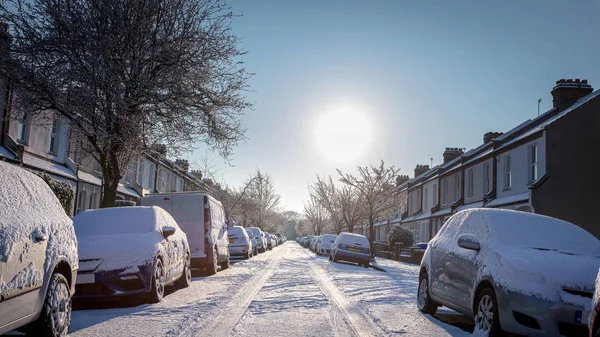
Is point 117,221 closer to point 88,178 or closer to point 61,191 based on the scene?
point 61,191

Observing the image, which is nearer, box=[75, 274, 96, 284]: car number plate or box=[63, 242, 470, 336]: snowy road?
box=[63, 242, 470, 336]: snowy road

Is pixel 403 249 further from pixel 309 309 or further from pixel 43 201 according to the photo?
pixel 43 201

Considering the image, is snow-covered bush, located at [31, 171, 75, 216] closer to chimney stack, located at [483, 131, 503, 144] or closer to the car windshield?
the car windshield

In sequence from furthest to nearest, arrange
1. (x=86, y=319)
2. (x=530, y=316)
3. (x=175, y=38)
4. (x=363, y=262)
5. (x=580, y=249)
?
(x=363, y=262), (x=175, y=38), (x=86, y=319), (x=580, y=249), (x=530, y=316)

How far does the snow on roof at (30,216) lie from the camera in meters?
4.71

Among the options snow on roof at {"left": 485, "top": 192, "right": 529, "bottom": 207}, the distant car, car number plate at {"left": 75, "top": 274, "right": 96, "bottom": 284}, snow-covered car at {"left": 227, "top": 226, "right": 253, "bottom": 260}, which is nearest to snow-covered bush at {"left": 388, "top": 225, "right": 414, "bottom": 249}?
snow on roof at {"left": 485, "top": 192, "right": 529, "bottom": 207}

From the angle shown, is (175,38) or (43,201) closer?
(43,201)

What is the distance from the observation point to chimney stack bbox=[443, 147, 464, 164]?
39000 millimetres

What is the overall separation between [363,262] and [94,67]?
1478 cm

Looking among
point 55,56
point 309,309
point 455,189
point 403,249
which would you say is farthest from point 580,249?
point 455,189

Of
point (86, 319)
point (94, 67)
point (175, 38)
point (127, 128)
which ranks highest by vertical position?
point (175, 38)

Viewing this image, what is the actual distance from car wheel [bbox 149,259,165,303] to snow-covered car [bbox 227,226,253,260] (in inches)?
643

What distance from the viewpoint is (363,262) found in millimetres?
23422

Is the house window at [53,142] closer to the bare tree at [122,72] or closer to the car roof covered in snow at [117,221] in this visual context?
the bare tree at [122,72]
